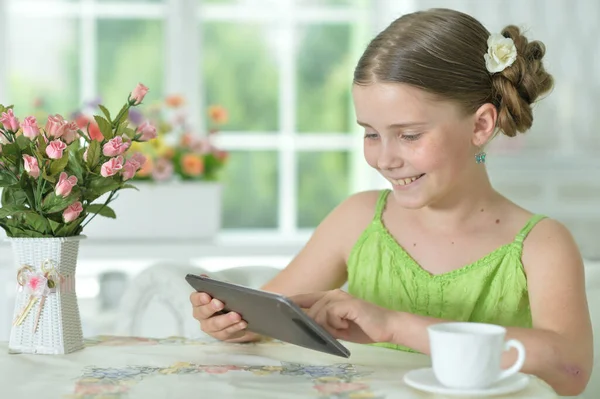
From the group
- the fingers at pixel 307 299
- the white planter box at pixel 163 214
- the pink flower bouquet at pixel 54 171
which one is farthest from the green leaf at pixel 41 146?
the white planter box at pixel 163 214

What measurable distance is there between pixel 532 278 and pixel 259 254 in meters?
2.07

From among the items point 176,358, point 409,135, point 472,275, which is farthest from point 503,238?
point 176,358

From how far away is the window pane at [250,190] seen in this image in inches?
161

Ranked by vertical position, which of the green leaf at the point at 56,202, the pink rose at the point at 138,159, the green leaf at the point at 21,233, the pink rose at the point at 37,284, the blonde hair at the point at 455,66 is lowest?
the pink rose at the point at 37,284

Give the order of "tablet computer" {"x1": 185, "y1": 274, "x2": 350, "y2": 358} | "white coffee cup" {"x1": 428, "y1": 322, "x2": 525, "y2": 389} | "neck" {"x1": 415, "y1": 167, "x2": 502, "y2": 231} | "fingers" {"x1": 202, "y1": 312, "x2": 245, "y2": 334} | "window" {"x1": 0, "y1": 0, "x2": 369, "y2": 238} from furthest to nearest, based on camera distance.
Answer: "window" {"x1": 0, "y1": 0, "x2": 369, "y2": 238}, "neck" {"x1": 415, "y1": 167, "x2": 502, "y2": 231}, "fingers" {"x1": 202, "y1": 312, "x2": 245, "y2": 334}, "tablet computer" {"x1": 185, "y1": 274, "x2": 350, "y2": 358}, "white coffee cup" {"x1": 428, "y1": 322, "x2": 525, "y2": 389}

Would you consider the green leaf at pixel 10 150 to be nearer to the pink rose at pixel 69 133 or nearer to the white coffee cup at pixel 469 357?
the pink rose at pixel 69 133

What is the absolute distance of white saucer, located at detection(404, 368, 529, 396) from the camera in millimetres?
1100

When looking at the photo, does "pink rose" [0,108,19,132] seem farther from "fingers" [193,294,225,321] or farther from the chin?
the chin

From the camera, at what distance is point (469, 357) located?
1084 mm

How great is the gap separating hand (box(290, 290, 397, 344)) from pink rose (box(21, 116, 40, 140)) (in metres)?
0.46

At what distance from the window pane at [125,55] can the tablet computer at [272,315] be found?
8.69 feet

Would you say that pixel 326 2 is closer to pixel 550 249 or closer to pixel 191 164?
pixel 191 164

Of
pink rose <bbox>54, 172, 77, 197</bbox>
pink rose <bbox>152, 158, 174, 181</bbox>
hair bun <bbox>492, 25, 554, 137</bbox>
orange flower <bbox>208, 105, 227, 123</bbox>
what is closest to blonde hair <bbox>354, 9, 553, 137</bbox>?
hair bun <bbox>492, 25, 554, 137</bbox>

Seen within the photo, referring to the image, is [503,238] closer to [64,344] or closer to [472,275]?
[472,275]
